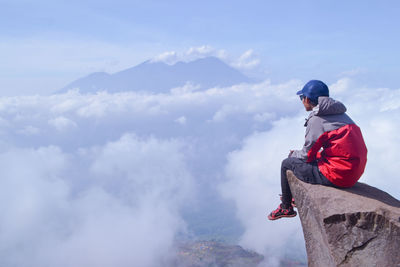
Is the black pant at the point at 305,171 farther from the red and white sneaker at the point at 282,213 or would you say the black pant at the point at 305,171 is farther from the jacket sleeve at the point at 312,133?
the red and white sneaker at the point at 282,213

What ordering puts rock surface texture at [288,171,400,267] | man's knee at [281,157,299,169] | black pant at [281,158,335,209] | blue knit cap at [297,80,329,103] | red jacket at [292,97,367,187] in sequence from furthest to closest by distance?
man's knee at [281,157,299,169] → black pant at [281,158,335,209] → blue knit cap at [297,80,329,103] → red jacket at [292,97,367,187] → rock surface texture at [288,171,400,267]

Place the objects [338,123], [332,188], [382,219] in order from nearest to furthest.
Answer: [382,219], [338,123], [332,188]

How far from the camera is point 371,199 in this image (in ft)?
22.8

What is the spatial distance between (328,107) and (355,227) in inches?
103

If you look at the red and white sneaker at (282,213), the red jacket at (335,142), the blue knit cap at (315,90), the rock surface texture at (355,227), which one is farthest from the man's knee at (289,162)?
the blue knit cap at (315,90)

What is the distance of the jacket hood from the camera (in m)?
6.85

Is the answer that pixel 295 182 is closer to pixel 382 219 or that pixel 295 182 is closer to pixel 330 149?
pixel 330 149

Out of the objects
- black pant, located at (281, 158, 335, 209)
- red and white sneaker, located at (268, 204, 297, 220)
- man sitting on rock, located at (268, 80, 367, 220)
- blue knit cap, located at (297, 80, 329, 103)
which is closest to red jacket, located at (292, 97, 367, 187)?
man sitting on rock, located at (268, 80, 367, 220)

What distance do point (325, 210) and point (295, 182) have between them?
49.5 inches

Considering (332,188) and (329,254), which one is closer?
(329,254)

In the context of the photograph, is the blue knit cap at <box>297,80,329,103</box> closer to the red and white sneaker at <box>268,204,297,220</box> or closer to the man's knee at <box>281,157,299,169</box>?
the man's knee at <box>281,157,299,169</box>

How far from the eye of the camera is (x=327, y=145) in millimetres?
6945

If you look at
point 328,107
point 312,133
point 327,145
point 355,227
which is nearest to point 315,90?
point 328,107

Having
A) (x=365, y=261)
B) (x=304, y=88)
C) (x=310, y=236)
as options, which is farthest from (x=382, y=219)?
(x=304, y=88)
